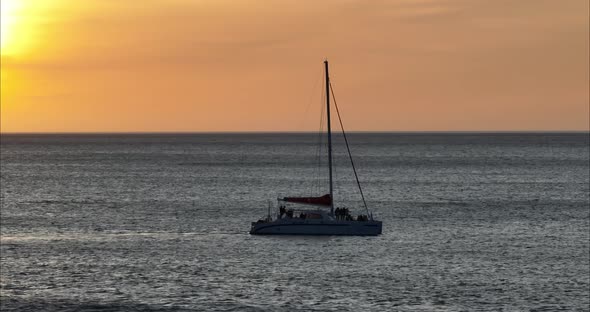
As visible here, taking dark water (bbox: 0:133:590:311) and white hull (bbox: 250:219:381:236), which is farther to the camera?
white hull (bbox: 250:219:381:236)

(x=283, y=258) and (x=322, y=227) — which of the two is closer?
(x=283, y=258)

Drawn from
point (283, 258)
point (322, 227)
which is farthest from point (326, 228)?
point (283, 258)

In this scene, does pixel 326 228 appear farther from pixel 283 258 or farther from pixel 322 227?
pixel 283 258

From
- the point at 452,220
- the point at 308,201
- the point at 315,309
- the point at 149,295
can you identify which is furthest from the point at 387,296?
the point at 452,220

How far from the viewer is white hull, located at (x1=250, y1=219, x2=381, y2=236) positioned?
88688mm

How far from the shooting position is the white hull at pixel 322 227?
88688 millimetres

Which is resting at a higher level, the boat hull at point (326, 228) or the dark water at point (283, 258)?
the boat hull at point (326, 228)

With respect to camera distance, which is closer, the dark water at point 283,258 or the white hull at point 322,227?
the dark water at point 283,258

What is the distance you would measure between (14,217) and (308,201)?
35131mm

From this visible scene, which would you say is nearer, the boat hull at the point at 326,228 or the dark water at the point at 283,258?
the dark water at the point at 283,258

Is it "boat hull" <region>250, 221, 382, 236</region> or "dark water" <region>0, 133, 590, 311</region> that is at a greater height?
"boat hull" <region>250, 221, 382, 236</region>

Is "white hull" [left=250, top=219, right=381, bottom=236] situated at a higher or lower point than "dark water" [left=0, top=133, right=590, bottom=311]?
higher

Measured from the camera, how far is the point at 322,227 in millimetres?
88875

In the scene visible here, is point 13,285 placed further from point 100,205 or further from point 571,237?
point 100,205
